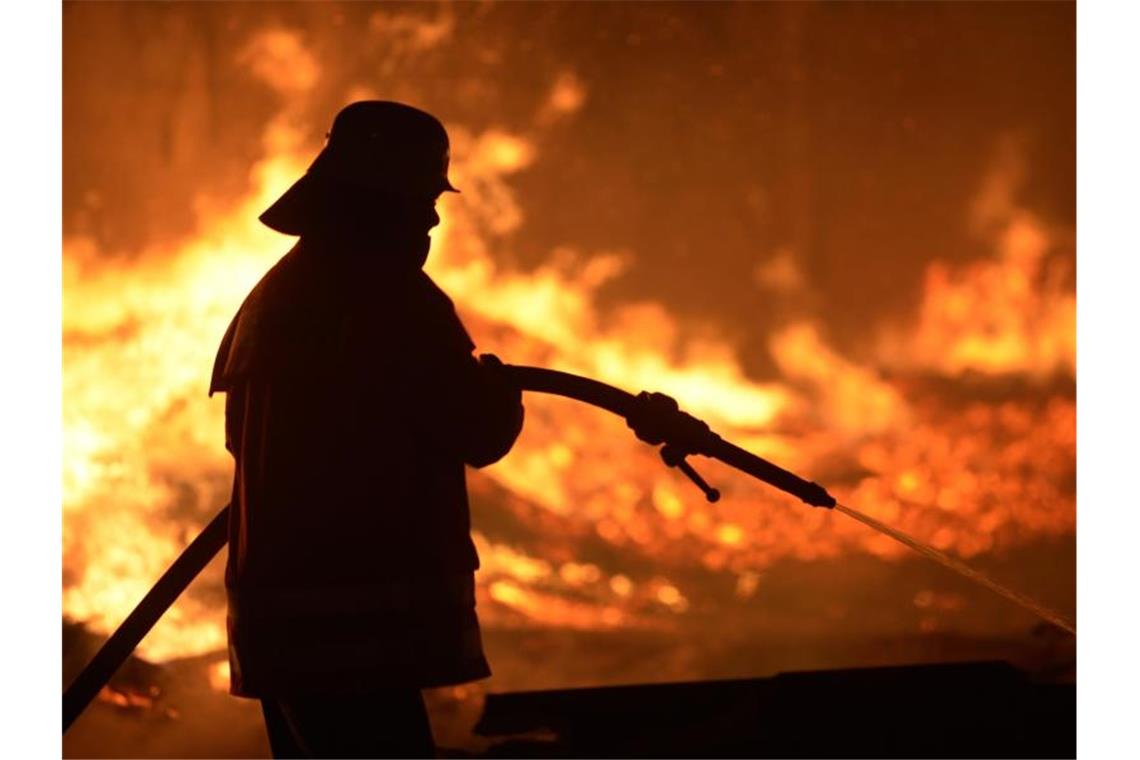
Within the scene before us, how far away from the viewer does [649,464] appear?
2658mm

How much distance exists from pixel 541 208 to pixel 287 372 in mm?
906

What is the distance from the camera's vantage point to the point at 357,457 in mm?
1876

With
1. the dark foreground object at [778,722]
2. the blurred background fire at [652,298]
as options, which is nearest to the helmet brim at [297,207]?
the blurred background fire at [652,298]

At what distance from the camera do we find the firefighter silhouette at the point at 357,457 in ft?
6.06

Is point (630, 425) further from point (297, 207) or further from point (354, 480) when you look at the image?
point (297, 207)

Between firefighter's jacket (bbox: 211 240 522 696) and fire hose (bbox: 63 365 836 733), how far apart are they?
156 millimetres

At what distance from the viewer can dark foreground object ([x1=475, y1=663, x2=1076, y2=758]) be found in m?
2.58

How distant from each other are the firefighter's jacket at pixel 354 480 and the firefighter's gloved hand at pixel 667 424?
0.23 metres

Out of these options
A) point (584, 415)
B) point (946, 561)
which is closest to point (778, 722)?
point (946, 561)

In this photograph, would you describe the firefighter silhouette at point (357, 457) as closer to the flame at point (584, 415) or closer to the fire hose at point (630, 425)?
the fire hose at point (630, 425)

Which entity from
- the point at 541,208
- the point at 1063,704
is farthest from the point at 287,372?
the point at 1063,704

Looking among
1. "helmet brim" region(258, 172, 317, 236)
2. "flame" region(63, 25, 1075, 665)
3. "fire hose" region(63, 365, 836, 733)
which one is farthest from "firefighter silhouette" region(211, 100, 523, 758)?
"flame" region(63, 25, 1075, 665)

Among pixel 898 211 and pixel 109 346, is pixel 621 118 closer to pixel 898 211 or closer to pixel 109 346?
pixel 898 211

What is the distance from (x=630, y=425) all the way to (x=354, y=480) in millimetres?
480
